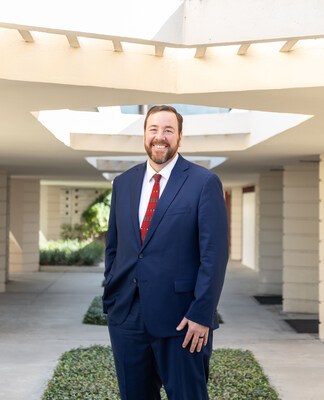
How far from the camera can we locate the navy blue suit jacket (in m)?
2.62

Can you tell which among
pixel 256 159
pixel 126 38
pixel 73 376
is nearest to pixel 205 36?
pixel 126 38

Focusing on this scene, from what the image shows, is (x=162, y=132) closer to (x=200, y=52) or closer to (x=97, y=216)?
(x=200, y=52)

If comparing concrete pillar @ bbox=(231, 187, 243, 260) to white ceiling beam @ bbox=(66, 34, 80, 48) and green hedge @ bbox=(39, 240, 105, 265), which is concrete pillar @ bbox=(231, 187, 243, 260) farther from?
white ceiling beam @ bbox=(66, 34, 80, 48)

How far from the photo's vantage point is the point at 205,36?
12.5 ft

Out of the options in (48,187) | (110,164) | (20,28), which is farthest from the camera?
(48,187)

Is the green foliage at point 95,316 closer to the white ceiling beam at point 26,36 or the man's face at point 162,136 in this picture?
the white ceiling beam at point 26,36

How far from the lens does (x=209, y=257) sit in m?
2.62

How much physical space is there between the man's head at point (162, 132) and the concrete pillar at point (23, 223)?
15.2 m

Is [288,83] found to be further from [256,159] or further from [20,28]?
[256,159]

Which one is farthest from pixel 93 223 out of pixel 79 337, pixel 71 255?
pixel 79 337

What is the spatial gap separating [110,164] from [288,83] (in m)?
8.51

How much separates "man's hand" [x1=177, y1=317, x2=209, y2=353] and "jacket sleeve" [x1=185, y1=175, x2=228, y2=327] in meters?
0.03

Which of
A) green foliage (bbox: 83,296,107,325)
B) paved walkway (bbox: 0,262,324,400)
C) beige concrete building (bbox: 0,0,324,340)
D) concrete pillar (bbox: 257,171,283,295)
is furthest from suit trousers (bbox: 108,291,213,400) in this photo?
concrete pillar (bbox: 257,171,283,295)

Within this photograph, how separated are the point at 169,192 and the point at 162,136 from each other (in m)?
0.25
